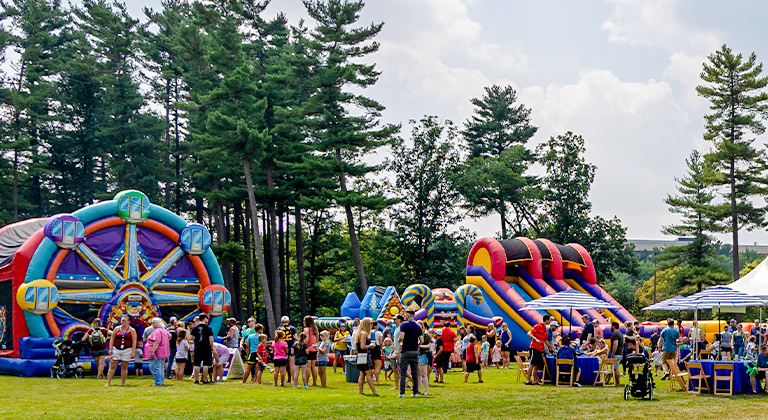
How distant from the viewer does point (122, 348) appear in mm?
14984

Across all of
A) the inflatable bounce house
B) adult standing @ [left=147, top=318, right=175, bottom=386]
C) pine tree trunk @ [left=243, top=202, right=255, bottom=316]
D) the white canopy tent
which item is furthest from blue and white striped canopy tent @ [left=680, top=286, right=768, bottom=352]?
pine tree trunk @ [left=243, top=202, right=255, bottom=316]

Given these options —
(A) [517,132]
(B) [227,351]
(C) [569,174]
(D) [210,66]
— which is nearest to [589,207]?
(C) [569,174]

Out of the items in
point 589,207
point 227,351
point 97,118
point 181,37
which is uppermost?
point 181,37

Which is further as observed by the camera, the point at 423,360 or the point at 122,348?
the point at 122,348

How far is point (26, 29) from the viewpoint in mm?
42219

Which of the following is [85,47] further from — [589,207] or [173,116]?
[589,207]

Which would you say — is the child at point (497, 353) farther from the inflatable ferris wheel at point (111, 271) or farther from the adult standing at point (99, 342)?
the adult standing at point (99, 342)

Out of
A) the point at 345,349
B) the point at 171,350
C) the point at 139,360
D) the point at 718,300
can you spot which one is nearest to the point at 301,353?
the point at 345,349

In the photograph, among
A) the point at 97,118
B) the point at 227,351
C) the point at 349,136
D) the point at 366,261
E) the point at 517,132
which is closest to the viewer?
the point at 227,351

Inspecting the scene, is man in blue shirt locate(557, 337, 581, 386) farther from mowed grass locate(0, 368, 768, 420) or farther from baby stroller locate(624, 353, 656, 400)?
baby stroller locate(624, 353, 656, 400)

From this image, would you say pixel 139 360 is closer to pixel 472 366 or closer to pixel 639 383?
pixel 472 366

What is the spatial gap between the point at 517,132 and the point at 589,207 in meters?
11.2

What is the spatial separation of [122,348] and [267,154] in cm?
1987

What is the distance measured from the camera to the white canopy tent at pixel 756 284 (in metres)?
23.1
